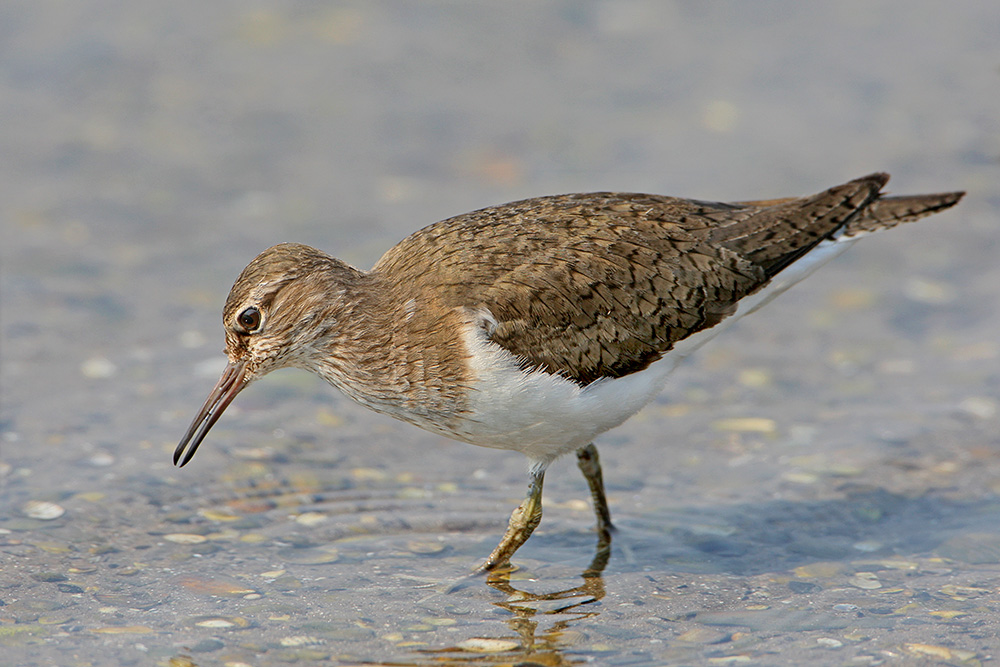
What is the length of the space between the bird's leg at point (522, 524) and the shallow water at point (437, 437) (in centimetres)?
17

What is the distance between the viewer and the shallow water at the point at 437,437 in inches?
235

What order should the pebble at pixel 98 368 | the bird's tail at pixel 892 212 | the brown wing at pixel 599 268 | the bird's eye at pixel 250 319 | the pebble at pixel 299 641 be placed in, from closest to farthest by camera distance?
the pebble at pixel 299 641 → the brown wing at pixel 599 268 → the bird's eye at pixel 250 319 → the bird's tail at pixel 892 212 → the pebble at pixel 98 368

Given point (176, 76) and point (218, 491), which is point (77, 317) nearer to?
point (218, 491)

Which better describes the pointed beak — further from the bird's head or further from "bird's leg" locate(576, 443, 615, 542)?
"bird's leg" locate(576, 443, 615, 542)

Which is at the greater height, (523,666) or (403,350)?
(403,350)

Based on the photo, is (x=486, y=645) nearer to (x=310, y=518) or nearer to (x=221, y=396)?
(x=310, y=518)

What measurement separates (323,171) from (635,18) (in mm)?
4277

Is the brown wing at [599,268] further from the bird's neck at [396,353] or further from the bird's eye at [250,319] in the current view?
the bird's eye at [250,319]

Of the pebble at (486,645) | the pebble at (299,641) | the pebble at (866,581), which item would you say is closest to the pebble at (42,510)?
the pebble at (299,641)

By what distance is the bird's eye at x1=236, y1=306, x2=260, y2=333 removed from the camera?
A: 6.21 metres

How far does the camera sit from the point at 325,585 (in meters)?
6.21

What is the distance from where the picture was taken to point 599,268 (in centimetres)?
622

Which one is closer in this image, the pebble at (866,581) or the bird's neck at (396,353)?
the bird's neck at (396,353)

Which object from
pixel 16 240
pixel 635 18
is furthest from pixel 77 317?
pixel 635 18
